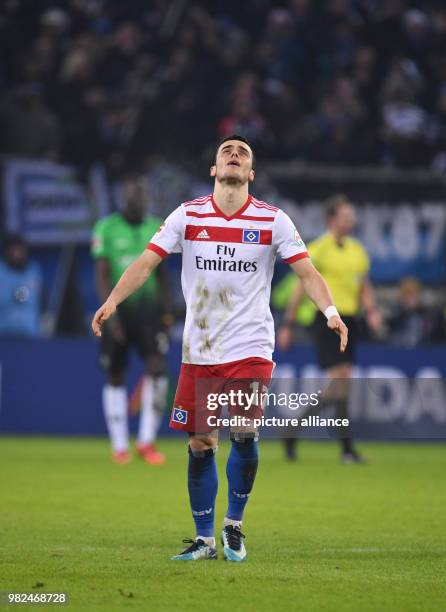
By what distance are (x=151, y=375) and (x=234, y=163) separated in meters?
6.31

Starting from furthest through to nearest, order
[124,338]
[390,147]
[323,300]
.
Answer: [390,147] → [124,338] → [323,300]

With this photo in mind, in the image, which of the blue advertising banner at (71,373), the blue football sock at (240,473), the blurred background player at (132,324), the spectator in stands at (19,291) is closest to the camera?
the blue football sock at (240,473)

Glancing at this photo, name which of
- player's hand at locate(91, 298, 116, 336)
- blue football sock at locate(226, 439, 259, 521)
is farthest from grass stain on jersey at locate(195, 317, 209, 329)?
blue football sock at locate(226, 439, 259, 521)

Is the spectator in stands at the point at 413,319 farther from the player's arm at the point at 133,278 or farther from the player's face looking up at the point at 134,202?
the player's arm at the point at 133,278

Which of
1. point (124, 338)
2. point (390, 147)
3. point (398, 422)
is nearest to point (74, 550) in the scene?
point (124, 338)

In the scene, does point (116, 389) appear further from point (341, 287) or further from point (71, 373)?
point (71, 373)

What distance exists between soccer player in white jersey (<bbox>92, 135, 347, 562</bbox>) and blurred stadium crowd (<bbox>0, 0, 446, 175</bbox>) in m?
9.91

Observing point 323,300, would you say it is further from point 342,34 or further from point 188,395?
point 342,34

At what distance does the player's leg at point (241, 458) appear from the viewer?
6.65m

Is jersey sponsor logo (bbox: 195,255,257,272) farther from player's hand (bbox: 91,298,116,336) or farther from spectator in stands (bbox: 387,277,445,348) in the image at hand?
spectator in stands (bbox: 387,277,445,348)

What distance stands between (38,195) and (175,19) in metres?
4.47

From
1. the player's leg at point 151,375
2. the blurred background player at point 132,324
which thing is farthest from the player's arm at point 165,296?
the player's leg at point 151,375

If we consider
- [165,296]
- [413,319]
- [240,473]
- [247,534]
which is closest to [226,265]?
[240,473]

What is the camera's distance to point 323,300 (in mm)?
6695
